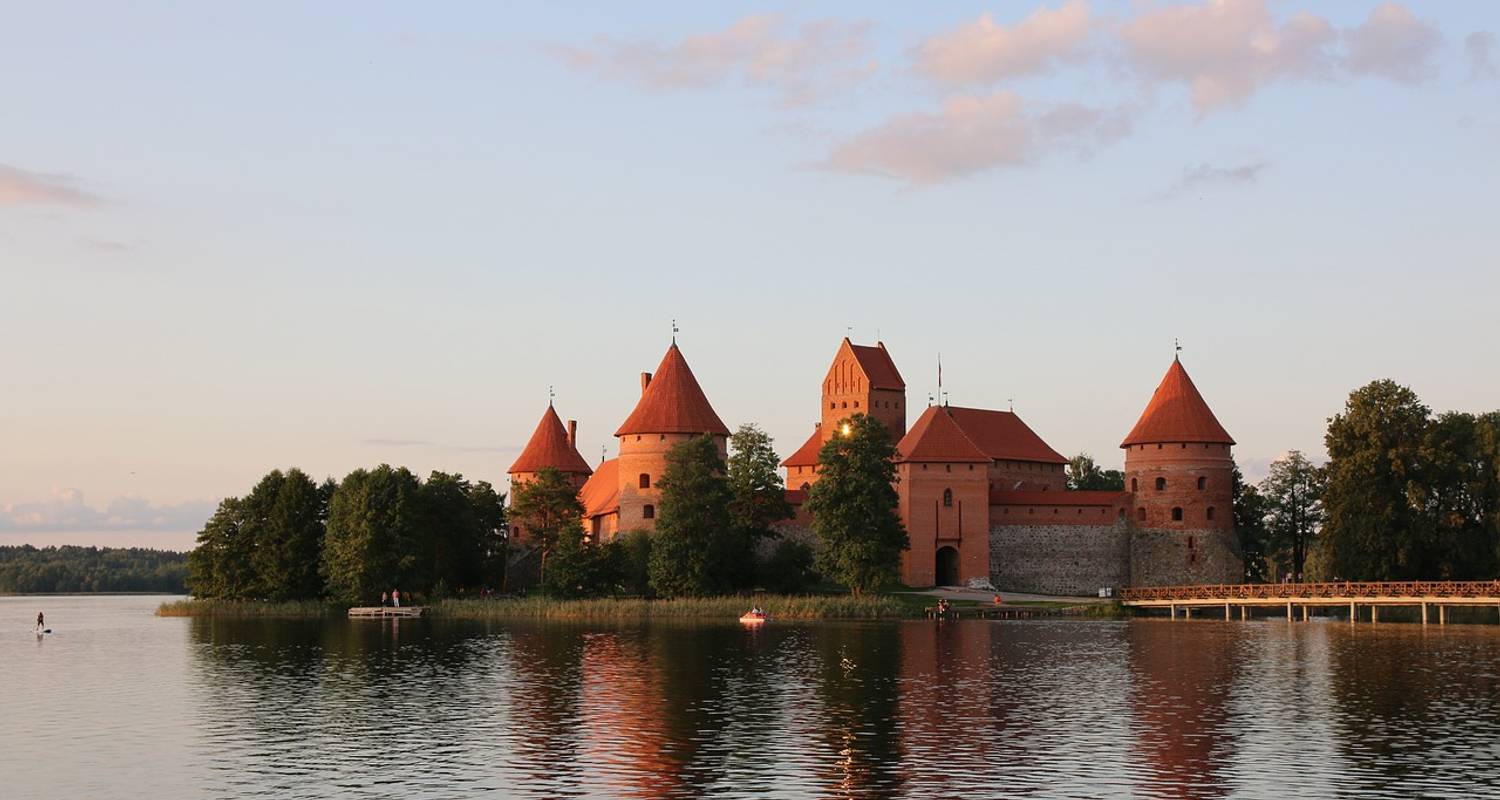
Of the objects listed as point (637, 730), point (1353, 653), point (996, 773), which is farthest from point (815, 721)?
point (1353, 653)

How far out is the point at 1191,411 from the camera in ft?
216

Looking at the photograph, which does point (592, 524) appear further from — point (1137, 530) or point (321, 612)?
point (1137, 530)

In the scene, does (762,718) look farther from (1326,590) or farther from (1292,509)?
(1292,509)

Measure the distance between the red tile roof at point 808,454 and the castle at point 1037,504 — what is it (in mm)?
5893

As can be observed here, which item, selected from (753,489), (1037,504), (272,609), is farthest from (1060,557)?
(272,609)

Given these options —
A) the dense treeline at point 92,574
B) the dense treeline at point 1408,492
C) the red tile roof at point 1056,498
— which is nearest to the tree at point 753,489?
the red tile roof at point 1056,498

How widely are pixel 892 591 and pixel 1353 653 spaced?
975 inches

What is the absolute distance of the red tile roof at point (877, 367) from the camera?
74750 mm

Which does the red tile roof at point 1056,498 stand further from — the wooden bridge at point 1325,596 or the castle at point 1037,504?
the wooden bridge at point 1325,596

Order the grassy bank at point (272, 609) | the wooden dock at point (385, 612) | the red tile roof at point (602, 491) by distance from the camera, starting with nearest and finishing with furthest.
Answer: the wooden dock at point (385, 612) < the grassy bank at point (272, 609) < the red tile roof at point (602, 491)

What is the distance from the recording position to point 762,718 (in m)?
25.0

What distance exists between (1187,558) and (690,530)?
21487mm

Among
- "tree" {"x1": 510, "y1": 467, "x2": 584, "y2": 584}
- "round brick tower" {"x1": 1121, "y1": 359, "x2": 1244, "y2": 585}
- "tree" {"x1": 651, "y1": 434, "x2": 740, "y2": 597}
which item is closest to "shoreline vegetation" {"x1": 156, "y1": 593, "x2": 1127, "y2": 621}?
"tree" {"x1": 651, "y1": 434, "x2": 740, "y2": 597}

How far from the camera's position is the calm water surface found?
63.0 feet
